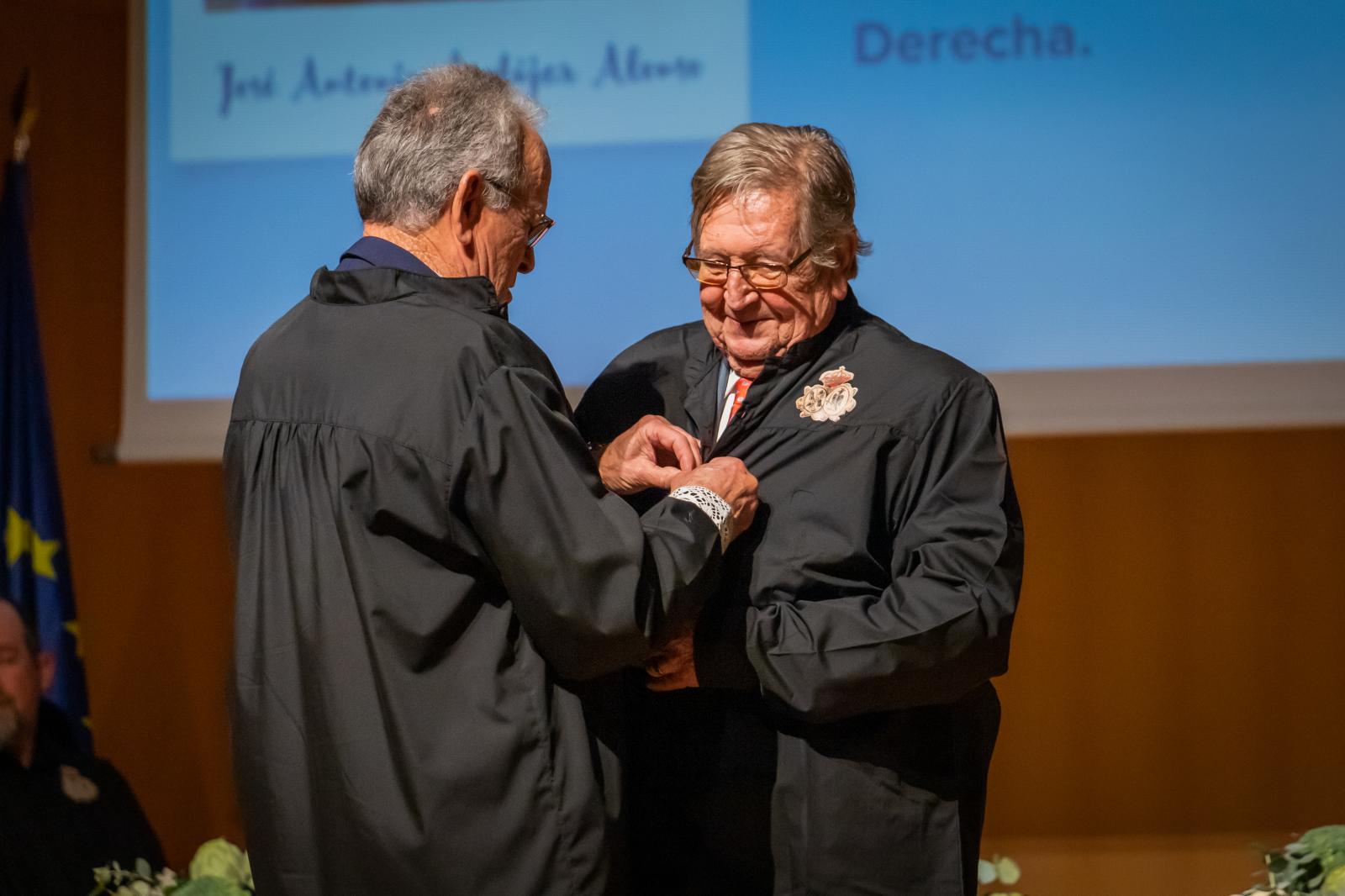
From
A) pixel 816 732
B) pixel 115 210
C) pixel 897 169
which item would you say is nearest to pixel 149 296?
pixel 115 210

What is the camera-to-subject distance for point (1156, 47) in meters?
3.03

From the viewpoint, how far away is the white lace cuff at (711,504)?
5.13 feet

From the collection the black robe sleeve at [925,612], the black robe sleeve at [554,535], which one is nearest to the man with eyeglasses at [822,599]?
the black robe sleeve at [925,612]

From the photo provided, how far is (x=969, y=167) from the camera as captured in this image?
10.1 ft

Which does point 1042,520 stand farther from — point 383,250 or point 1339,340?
point 383,250

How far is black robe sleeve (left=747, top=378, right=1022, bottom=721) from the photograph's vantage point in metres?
1.64

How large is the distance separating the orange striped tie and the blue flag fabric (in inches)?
93.5

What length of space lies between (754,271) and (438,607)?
65 centimetres

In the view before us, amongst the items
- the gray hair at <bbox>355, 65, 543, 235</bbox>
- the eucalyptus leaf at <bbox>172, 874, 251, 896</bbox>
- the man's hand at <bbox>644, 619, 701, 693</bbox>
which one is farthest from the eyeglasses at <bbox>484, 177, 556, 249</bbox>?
the eucalyptus leaf at <bbox>172, 874, 251, 896</bbox>

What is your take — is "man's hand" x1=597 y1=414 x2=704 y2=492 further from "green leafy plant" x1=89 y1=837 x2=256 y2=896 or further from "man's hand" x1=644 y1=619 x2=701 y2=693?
"green leafy plant" x1=89 y1=837 x2=256 y2=896

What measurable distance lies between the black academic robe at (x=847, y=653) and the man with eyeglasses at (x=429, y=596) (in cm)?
21

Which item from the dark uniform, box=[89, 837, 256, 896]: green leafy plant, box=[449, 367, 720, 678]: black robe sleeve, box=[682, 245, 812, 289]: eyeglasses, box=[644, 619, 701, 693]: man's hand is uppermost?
box=[682, 245, 812, 289]: eyeglasses

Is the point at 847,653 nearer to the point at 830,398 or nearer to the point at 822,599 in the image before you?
the point at 822,599

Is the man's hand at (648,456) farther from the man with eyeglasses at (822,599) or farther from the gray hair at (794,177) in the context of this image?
the gray hair at (794,177)
